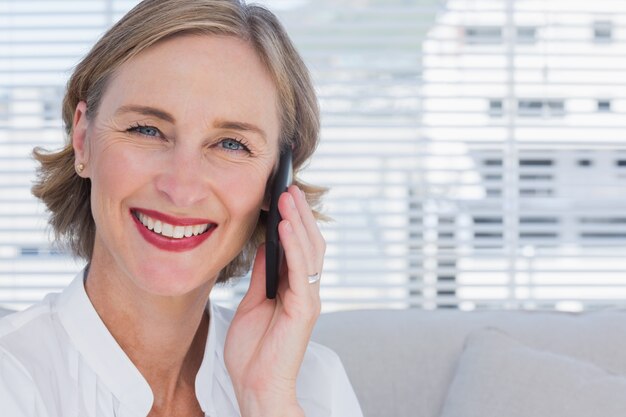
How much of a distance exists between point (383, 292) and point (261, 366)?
2395 millimetres

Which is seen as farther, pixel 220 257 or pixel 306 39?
pixel 306 39

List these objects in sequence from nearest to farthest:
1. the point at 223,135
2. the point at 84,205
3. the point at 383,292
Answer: the point at 223,135
the point at 84,205
the point at 383,292

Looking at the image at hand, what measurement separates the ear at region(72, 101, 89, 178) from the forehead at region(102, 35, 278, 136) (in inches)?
3.4

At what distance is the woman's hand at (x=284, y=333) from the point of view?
5.54 ft

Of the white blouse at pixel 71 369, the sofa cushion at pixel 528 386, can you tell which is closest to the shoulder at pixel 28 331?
the white blouse at pixel 71 369

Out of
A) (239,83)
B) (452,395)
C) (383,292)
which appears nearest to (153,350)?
(239,83)

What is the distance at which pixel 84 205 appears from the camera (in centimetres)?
192

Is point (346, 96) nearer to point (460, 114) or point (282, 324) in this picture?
point (460, 114)

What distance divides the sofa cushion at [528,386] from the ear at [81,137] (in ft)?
2.83

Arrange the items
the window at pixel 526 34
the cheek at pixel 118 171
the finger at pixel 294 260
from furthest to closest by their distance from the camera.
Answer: the window at pixel 526 34, the finger at pixel 294 260, the cheek at pixel 118 171

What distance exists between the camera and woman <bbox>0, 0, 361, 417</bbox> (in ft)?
5.11

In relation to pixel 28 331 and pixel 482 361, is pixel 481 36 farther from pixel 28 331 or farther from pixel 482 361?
pixel 28 331

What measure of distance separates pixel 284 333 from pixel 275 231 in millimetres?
187

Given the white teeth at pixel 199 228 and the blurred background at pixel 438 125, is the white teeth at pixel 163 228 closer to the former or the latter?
the white teeth at pixel 199 228
